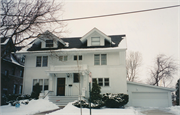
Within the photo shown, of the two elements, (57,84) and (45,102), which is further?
(57,84)

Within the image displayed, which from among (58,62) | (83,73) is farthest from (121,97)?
(58,62)

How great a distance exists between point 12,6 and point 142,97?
17879mm

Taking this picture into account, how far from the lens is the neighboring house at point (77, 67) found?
67.5 ft

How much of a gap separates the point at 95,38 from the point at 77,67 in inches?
185

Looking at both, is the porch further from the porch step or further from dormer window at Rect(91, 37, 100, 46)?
dormer window at Rect(91, 37, 100, 46)

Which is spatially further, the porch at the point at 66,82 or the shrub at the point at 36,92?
the porch at the point at 66,82

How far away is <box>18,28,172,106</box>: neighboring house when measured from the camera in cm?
2058

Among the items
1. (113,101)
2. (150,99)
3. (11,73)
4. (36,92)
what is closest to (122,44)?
(113,101)

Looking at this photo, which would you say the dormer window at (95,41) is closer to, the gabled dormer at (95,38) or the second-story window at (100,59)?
the gabled dormer at (95,38)

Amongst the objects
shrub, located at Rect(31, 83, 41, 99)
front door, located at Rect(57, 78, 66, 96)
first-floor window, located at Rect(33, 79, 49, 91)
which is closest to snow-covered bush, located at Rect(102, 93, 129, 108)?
front door, located at Rect(57, 78, 66, 96)

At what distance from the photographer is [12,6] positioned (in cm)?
1555

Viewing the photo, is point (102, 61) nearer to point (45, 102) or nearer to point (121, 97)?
point (121, 97)

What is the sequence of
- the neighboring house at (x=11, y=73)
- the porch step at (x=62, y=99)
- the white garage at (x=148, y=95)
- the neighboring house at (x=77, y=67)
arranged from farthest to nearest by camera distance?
the neighboring house at (x=11, y=73)
the white garage at (x=148, y=95)
the neighboring house at (x=77, y=67)
the porch step at (x=62, y=99)

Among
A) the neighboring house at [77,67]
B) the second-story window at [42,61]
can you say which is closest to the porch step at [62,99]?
the neighboring house at [77,67]
